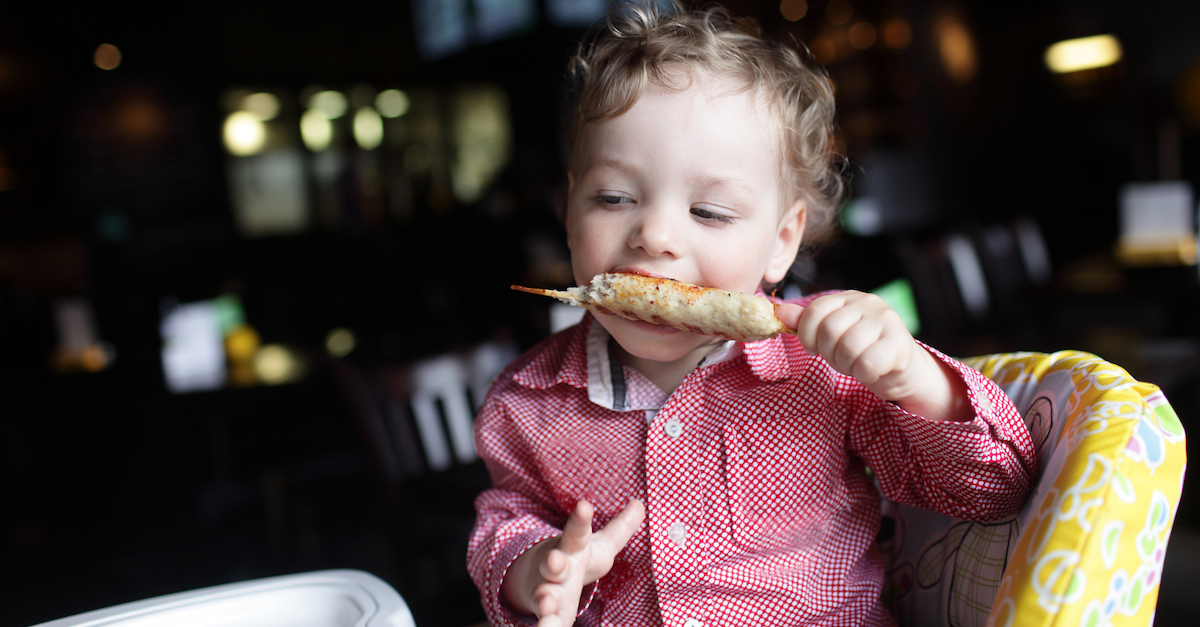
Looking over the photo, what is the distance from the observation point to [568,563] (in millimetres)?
728

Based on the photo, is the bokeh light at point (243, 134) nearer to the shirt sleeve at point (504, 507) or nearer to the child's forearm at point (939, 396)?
the shirt sleeve at point (504, 507)

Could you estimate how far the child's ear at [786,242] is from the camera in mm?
1010

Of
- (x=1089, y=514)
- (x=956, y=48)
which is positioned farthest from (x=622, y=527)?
(x=956, y=48)

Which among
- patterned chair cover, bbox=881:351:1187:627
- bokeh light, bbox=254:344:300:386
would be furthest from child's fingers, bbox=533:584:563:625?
bokeh light, bbox=254:344:300:386

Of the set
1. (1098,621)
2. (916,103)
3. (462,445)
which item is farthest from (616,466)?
(916,103)

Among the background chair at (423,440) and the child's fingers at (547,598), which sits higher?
the child's fingers at (547,598)

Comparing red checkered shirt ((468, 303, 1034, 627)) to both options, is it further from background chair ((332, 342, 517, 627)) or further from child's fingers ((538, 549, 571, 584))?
background chair ((332, 342, 517, 627))

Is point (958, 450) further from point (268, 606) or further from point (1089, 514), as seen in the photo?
point (268, 606)

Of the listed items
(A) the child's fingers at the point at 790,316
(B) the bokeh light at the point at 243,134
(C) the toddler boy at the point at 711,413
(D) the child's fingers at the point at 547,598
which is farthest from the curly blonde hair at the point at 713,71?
(B) the bokeh light at the point at 243,134

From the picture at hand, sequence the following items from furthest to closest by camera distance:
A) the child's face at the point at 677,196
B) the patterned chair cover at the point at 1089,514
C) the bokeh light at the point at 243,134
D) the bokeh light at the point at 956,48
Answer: the bokeh light at the point at 243,134, the bokeh light at the point at 956,48, the child's face at the point at 677,196, the patterned chair cover at the point at 1089,514

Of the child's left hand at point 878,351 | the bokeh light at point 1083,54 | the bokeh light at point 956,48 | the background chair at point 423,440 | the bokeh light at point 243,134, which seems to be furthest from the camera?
the bokeh light at point 243,134

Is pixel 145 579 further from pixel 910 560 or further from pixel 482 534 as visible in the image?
pixel 910 560

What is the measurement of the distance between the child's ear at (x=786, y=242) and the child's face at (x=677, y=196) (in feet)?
0.34

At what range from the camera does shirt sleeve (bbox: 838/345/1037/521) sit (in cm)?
78
